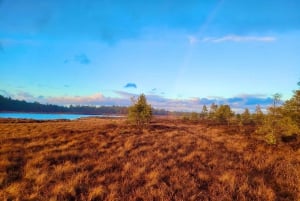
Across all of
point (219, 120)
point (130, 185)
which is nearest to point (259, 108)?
point (130, 185)

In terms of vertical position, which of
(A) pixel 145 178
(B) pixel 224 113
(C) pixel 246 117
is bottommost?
(A) pixel 145 178

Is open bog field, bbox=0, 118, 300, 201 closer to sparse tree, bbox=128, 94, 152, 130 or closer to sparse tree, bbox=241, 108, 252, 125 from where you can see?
sparse tree, bbox=128, 94, 152, 130

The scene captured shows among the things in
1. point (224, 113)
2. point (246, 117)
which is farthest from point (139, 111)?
point (246, 117)

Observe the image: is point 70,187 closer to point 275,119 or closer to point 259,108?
point 275,119

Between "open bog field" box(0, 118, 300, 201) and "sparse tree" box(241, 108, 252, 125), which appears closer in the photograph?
"open bog field" box(0, 118, 300, 201)

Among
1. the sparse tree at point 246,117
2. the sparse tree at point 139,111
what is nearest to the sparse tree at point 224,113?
the sparse tree at point 246,117

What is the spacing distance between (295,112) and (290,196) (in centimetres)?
1149

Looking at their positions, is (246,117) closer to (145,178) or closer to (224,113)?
(224,113)

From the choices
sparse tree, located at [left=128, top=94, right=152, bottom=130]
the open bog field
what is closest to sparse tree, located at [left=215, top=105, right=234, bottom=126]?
sparse tree, located at [left=128, top=94, right=152, bottom=130]

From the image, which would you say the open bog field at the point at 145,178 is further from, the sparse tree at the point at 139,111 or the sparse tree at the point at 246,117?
the sparse tree at the point at 246,117

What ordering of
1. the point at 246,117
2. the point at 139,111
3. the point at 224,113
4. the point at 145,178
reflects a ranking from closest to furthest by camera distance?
1. the point at 145,178
2. the point at 139,111
3. the point at 224,113
4. the point at 246,117

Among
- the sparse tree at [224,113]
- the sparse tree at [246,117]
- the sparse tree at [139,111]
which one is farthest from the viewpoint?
the sparse tree at [246,117]

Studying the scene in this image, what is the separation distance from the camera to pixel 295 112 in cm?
1644

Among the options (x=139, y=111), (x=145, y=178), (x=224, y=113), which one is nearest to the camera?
(x=145, y=178)
